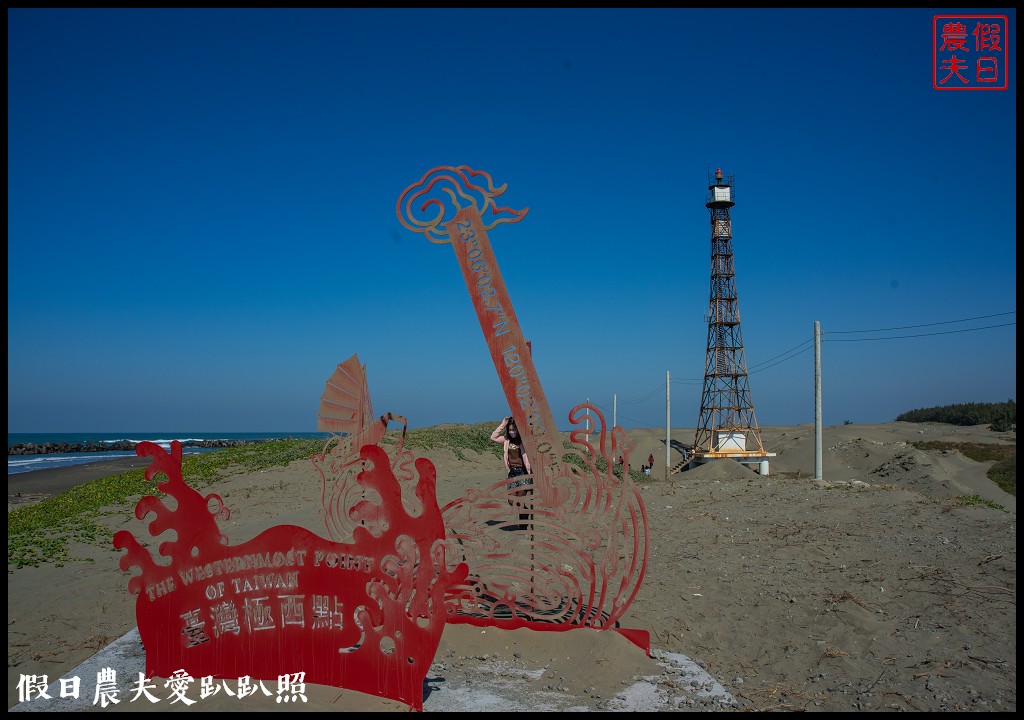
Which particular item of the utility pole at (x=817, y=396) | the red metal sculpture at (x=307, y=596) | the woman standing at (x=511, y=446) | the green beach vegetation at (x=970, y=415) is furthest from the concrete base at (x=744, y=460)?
the red metal sculpture at (x=307, y=596)

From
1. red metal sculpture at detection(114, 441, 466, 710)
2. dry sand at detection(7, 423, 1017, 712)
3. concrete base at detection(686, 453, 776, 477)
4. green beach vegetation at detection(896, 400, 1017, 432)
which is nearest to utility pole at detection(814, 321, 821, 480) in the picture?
dry sand at detection(7, 423, 1017, 712)

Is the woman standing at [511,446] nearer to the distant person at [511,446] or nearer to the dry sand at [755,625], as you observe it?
the distant person at [511,446]

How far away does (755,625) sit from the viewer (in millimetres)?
6020

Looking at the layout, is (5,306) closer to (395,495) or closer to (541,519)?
(395,495)

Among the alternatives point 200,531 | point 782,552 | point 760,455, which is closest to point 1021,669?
point 782,552

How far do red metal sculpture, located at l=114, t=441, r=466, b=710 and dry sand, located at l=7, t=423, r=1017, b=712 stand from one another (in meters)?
0.27

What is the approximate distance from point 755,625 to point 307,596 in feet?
12.6

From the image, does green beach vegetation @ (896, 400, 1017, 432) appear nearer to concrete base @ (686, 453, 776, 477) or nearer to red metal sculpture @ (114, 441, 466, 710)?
concrete base @ (686, 453, 776, 477)

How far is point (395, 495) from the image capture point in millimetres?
4441

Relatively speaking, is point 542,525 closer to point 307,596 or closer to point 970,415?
point 307,596

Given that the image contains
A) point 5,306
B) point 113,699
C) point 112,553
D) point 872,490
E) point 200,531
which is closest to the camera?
point 113,699

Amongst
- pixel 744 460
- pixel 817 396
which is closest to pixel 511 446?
pixel 817 396

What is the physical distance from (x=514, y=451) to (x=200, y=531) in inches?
118

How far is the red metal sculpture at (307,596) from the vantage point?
14.1ft
